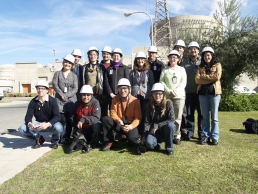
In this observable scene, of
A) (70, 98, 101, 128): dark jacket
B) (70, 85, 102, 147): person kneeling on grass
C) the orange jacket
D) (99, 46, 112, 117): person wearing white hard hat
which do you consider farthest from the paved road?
the orange jacket

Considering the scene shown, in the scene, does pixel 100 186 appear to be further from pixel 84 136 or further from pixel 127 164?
pixel 84 136

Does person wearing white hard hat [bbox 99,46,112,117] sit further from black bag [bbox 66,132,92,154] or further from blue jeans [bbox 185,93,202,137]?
blue jeans [bbox 185,93,202,137]

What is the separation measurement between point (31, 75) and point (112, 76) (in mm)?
50054

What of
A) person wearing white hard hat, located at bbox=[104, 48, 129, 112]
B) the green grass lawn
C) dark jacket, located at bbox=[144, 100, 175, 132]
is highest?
person wearing white hard hat, located at bbox=[104, 48, 129, 112]

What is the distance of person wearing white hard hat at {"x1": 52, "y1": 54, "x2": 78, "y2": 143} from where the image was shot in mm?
5758

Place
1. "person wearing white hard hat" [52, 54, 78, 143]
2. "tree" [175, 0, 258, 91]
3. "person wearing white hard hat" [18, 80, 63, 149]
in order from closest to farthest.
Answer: "person wearing white hard hat" [18, 80, 63, 149]
"person wearing white hard hat" [52, 54, 78, 143]
"tree" [175, 0, 258, 91]

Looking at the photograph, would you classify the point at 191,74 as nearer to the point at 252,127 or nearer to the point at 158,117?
the point at 158,117

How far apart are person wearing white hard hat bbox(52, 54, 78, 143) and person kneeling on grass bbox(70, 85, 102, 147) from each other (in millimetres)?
333

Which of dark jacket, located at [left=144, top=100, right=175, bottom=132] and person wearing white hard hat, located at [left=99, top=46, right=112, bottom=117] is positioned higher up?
person wearing white hard hat, located at [left=99, top=46, right=112, bottom=117]

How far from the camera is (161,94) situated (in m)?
4.97

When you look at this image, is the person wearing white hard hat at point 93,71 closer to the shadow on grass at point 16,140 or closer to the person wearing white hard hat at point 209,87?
the shadow on grass at point 16,140

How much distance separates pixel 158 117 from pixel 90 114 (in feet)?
4.98

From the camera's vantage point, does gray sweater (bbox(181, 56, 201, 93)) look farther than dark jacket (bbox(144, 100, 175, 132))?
Yes

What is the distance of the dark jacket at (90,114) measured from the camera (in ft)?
17.3
